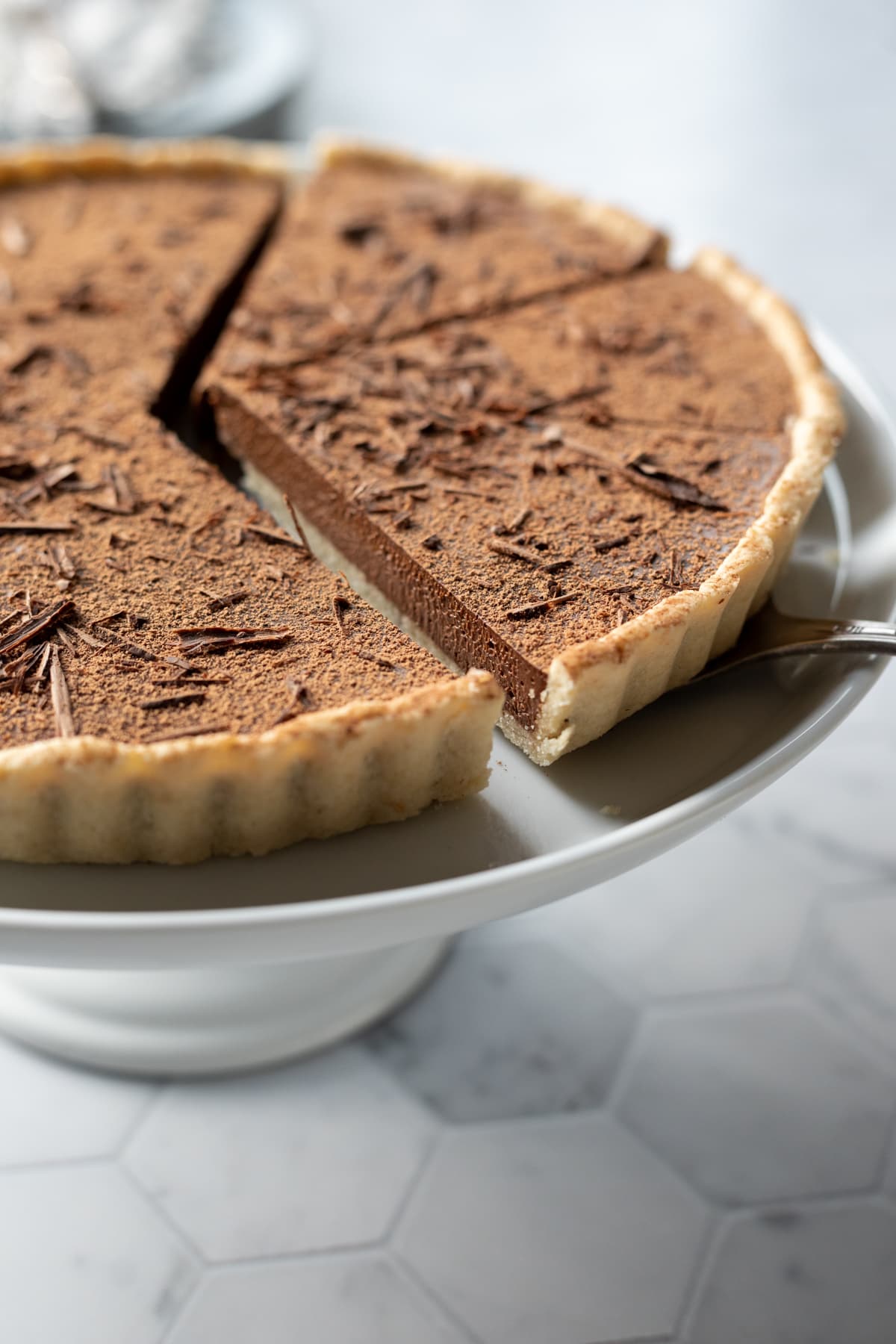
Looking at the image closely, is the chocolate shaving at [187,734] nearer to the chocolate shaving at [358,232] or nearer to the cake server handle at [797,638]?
the cake server handle at [797,638]

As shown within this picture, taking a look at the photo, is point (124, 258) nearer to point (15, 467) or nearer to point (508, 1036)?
point (15, 467)

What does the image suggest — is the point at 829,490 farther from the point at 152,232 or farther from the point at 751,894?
the point at 152,232

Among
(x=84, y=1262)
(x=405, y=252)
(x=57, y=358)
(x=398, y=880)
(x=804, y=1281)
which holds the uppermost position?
(x=405, y=252)

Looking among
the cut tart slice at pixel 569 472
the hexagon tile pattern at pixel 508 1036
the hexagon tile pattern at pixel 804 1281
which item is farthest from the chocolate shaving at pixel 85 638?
the hexagon tile pattern at pixel 804 1281

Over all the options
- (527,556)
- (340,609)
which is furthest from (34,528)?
(527,556)

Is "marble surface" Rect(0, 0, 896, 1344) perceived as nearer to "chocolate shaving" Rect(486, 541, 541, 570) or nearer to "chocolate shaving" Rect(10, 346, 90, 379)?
"chocolate shaving" Rect(486, 541, 541, 570)
